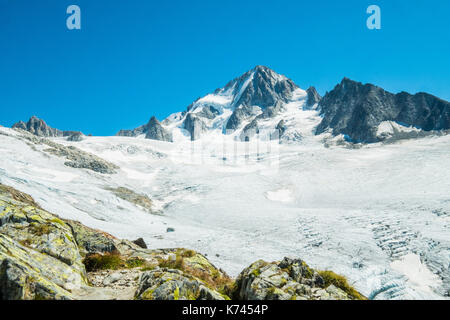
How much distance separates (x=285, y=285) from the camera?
8547 millimetres

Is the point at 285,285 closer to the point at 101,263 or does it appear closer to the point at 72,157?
the point at 101,263

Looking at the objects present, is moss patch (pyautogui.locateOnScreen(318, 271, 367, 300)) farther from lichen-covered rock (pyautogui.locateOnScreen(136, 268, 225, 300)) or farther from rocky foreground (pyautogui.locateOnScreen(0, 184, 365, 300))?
lichen-covered rock (pyautogui.locateOnScreen(136, 268, 225, 300))

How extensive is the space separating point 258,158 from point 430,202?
8116cm

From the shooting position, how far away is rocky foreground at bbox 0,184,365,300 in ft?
20.1

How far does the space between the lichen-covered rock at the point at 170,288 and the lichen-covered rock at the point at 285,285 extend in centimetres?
129

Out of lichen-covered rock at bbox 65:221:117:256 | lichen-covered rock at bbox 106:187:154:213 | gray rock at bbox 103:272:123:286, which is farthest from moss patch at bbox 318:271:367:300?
lichen-covered rock at bbox 106:187:154:213

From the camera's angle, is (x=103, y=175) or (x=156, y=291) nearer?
(x=156, y=291)

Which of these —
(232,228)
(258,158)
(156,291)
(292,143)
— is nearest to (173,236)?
(232,228)

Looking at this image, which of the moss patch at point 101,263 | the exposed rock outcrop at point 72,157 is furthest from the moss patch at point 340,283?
the exposed rock outcrop at point 72,157

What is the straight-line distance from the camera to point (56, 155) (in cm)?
7581

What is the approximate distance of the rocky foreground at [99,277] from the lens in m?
6.13

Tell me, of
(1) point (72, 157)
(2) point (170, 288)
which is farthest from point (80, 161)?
(2) point (170, 288)
